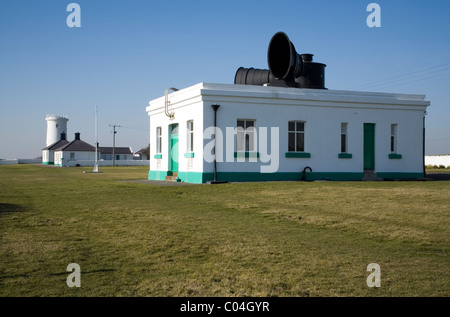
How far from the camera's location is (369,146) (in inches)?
902

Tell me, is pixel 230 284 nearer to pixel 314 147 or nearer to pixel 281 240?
pixel 281 240

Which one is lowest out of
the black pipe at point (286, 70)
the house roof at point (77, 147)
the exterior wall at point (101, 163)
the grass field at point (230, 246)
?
the grass field at point (230, 246)

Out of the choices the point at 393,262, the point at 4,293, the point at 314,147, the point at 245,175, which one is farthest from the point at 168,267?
the point at 314,147

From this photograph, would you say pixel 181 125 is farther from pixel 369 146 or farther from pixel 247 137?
pixel 369 146

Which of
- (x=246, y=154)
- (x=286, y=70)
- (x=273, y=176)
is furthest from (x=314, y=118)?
(x=246, y=154)

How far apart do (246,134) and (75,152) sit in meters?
68.7

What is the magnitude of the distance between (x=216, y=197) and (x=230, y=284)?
1019 cm

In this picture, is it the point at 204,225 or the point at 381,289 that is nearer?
the point at 381,289

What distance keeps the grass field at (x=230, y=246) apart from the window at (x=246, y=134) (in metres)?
6.63

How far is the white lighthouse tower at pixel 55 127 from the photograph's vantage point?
98812 millimetres

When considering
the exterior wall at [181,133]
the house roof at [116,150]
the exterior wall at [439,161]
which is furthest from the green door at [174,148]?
the house roof at [116,150]

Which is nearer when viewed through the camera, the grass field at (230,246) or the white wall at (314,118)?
the grass field at (230,246)

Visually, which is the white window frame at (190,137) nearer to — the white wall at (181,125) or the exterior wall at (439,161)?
the white wall at (181,125)

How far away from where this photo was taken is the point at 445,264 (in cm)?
625
